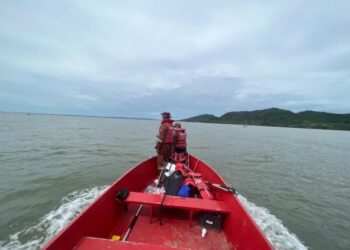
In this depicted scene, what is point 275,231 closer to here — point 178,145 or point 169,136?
point 178,145

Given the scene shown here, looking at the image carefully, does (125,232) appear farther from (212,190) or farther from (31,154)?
(31,154)

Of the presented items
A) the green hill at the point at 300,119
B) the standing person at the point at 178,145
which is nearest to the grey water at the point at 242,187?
the standing person at the point at 178,145

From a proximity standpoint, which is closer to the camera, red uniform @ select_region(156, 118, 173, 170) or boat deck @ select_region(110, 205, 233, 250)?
boat deck @ select_region(110, 205, 233, 250)

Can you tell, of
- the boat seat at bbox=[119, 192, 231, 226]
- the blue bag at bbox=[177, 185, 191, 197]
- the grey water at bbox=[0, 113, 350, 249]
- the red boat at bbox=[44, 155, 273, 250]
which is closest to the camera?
the red boat at bbox=[44, 155, 273, 250]

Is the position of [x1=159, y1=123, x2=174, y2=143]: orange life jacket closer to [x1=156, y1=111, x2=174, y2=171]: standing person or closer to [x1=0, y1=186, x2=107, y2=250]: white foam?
[x1=156, y1=111, x2=174, y2=171]: standing person

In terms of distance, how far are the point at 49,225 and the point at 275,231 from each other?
6.52 metres

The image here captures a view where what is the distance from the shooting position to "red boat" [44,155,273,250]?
3.07 meters

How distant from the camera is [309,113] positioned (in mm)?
178875

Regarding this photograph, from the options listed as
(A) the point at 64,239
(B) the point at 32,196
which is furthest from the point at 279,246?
(B) the point at 32,196

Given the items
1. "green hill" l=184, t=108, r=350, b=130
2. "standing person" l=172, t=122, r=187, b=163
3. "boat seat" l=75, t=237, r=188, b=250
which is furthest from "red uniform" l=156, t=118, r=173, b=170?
"green hill" l=184, t=108, r=350, b=130

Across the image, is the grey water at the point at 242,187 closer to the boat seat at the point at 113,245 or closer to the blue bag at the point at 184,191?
the boat seat at the point at 113,245

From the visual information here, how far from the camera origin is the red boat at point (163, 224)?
3.07 metres

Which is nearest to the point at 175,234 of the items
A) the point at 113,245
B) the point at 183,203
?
the point at 183,203

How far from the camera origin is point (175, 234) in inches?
151
